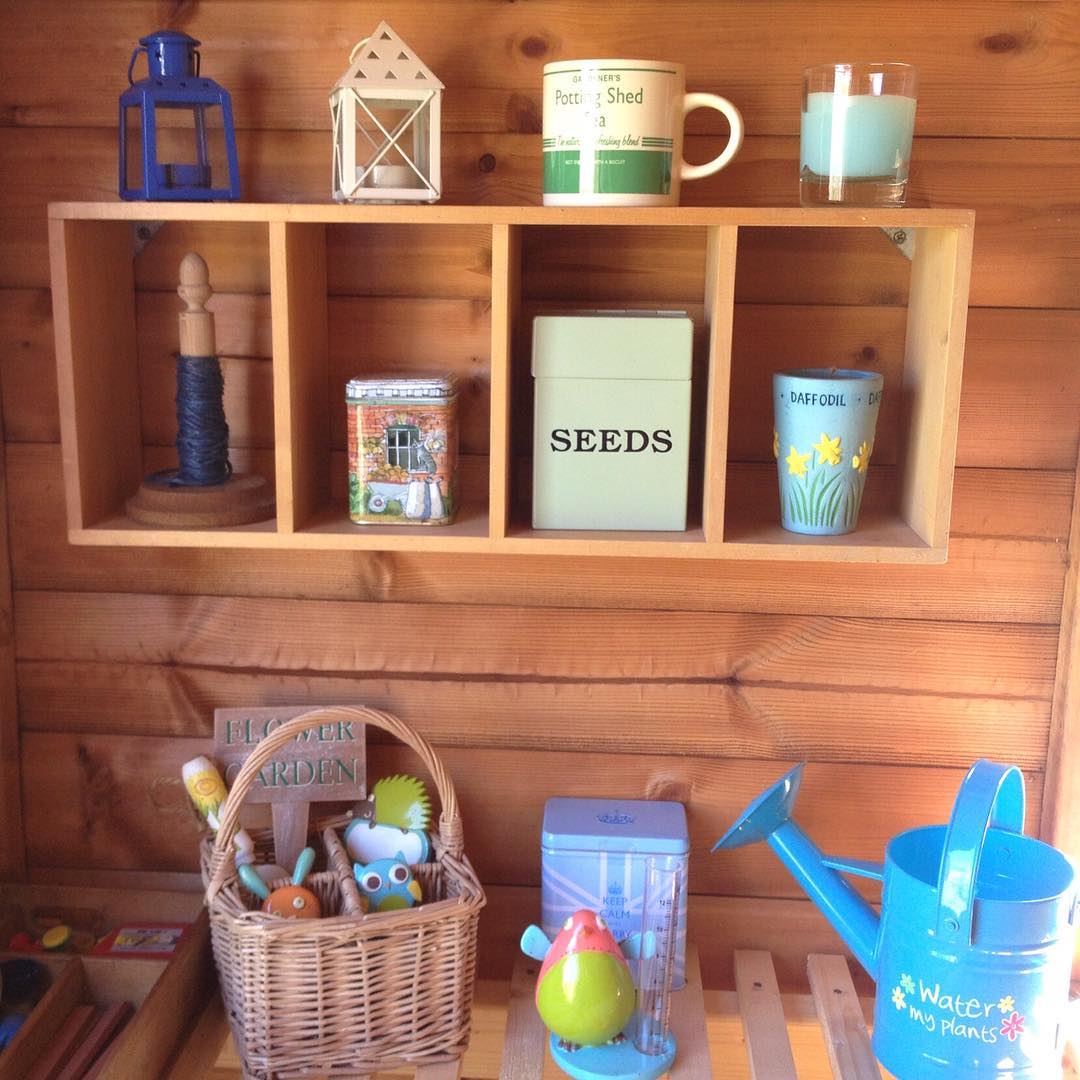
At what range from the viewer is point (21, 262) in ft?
3.61

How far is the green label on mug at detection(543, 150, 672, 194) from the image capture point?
2.97 feet

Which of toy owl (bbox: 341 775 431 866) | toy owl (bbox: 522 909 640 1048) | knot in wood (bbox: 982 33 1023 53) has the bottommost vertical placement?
toy owl (bbox: 522 909 640 1048)

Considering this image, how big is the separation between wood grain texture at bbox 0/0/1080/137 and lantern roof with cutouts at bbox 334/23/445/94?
112 millimetres

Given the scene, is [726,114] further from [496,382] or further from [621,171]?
[496,382]

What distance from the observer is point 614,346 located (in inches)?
37.6

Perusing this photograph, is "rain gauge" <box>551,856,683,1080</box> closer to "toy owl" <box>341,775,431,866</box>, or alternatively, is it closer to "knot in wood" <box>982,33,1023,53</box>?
"toy owl" <box>341,775,431,866</box>

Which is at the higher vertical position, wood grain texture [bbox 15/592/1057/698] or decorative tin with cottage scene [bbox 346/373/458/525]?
decorative tin with cottage scene [bbox 346/373/458/525]

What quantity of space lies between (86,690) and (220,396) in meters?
0.35

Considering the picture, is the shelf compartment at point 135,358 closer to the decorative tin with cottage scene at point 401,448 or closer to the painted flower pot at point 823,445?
the decorative tin with cottage scene at point 401,448

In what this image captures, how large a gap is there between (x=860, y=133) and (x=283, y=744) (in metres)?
0.66

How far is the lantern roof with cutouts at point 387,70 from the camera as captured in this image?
0.94 metres

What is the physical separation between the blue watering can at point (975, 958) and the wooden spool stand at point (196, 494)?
0.58 metres

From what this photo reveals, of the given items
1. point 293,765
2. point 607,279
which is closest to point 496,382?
point 607,279

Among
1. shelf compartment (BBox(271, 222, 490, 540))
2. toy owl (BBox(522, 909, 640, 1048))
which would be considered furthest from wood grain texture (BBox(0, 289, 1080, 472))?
toy owl (BBox(522, 909, 640, 1048))
